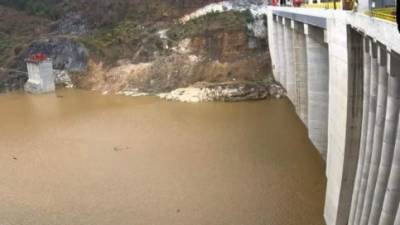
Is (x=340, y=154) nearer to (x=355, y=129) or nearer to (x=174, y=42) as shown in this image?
(x=355, y=129)

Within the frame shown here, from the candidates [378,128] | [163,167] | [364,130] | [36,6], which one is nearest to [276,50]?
[163,167]

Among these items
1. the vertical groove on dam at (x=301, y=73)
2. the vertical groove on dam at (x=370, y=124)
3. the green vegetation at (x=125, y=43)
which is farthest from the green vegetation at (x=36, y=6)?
the vertical groove on dam at (x=370, y=124)

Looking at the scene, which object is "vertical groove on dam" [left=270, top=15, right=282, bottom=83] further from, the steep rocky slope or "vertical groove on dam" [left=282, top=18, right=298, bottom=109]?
"vertical groove on dam" [left=282, top=18, right=298, bottom=109]

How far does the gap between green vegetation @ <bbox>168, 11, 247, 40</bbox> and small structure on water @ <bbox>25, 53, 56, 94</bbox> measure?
14.4 meters

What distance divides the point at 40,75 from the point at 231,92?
23.0 m

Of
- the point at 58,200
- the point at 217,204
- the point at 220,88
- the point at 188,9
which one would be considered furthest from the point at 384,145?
the point at 188,9

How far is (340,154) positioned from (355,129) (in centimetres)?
115

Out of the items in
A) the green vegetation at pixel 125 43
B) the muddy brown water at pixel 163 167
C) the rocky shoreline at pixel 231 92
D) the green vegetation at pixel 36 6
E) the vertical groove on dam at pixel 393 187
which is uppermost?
the green vegetation at pixel 36 6

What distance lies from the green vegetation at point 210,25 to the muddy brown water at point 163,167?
13040mm

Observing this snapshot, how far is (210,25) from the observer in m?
53.0

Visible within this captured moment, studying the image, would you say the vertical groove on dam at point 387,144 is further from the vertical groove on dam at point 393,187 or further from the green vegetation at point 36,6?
the green vegetation at point 36,6

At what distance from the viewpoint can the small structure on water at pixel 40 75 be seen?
5234cm

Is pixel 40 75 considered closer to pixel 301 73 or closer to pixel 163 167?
pixel 163 167

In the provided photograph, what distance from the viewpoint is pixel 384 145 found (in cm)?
1256
